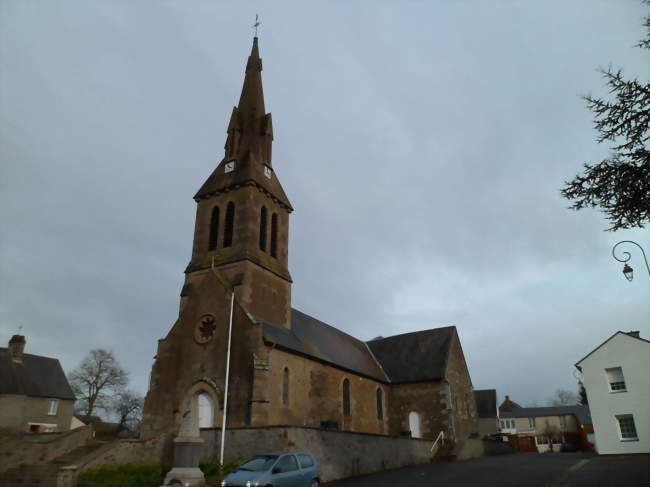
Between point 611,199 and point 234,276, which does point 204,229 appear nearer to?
point 234,276

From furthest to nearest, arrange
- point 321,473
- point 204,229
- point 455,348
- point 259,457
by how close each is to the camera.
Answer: point 455,348
point 204,229
point 321,473
point 259,457

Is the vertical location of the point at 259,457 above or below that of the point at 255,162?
below

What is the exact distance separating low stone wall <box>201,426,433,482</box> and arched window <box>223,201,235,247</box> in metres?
12.5

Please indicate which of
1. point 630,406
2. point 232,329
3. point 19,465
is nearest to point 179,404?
point 232,329

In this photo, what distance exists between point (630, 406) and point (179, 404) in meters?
25.6

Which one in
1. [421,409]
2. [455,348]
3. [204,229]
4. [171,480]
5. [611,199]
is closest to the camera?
[611,199]

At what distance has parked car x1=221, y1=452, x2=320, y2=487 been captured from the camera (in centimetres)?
1277

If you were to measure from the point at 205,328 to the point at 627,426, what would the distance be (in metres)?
25.1

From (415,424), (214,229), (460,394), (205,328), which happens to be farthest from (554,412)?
(205,328)

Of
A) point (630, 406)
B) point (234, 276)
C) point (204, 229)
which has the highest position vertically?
point (204, 229)

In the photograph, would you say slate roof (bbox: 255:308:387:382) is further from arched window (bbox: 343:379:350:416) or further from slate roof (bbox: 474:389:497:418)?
slate roof (bbox: 474:389:497:418)

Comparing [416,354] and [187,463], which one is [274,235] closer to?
[416,354]

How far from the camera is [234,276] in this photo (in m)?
26.9

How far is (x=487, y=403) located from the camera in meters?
60.3
